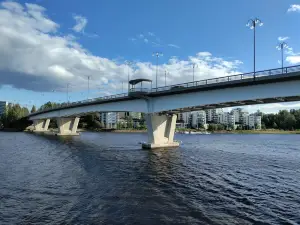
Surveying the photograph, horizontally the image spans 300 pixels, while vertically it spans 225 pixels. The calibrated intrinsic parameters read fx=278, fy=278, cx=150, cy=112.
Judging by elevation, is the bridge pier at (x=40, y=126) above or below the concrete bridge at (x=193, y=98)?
below

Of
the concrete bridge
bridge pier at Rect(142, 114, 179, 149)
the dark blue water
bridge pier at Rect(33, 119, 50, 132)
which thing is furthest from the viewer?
bridge pier at Rect(33, 119, 50, 132)

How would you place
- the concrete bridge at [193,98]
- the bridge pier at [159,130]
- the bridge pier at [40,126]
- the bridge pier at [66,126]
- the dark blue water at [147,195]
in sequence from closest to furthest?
the dark blue water at [147,195], the concrete bridge at [193,98], the bridge pier at [159,130], the bridge pier at [66,126], the bridge pier at [40,126]

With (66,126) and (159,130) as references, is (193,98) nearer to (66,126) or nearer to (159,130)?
(159,130)

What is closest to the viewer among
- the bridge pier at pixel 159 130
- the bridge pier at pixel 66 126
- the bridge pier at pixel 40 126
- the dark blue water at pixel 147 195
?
the dark blue water at pixel 147 195

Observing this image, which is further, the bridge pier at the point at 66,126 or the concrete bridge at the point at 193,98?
the bridge pier at the point at 66,126

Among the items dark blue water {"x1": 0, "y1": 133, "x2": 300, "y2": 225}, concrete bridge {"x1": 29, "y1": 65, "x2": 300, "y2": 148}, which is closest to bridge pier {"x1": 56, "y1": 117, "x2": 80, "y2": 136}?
concrete bridge {"x1": 29, "y1": 65, "x2": 300, "y2": 148}

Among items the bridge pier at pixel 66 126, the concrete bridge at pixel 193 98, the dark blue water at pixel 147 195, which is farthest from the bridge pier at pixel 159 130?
the bridge pier at pixel 66 126

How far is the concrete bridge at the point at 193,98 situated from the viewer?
37312mm

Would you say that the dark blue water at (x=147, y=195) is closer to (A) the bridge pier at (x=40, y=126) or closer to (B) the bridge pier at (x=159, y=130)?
(B) the bridge pier at (x=159, y=130)

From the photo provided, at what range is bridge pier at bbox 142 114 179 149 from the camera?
2247 inches

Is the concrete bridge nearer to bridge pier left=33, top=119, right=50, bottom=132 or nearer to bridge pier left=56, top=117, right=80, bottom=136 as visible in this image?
bridge pier left=56, top=117, right=80, bottom=136

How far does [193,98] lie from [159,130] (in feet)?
37.3

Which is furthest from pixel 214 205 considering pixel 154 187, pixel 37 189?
pixel 37 189

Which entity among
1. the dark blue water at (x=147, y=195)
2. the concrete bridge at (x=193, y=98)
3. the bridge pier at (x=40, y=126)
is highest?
the concrete bridge at (x=193, y=98)
